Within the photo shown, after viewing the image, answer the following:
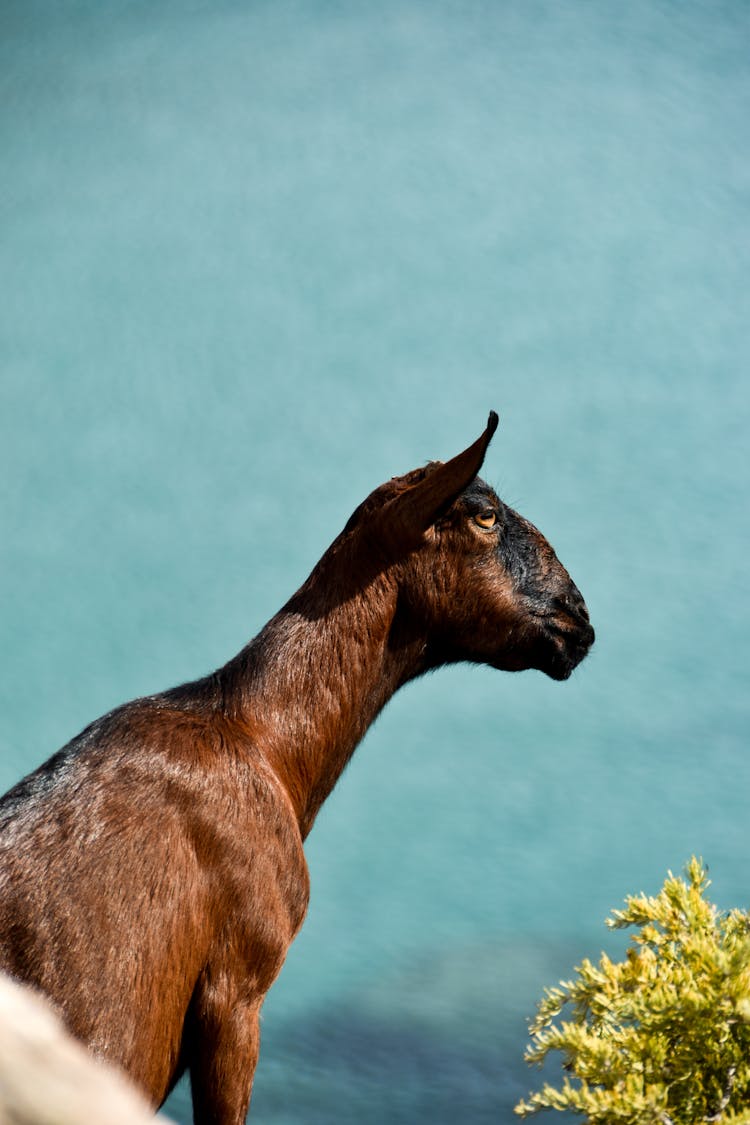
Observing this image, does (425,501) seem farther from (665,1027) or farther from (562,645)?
(665,1027)

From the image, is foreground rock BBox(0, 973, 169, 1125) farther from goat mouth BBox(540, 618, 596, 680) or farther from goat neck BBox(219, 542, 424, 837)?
goat mouth BBox(540, 618, 596, 680)

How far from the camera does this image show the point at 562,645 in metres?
3.29

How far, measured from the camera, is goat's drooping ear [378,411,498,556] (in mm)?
2979

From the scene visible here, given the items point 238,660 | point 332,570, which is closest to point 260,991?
point 238,660

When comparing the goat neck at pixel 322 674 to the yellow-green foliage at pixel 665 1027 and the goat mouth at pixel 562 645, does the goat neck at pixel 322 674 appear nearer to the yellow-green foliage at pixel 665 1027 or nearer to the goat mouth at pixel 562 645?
the goat mouth at pixel 562 645

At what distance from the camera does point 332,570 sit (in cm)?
315

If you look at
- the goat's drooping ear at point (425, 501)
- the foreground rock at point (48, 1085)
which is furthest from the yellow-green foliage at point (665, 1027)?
the foreground rock at point (48, 1085)

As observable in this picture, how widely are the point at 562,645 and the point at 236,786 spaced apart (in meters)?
0.94

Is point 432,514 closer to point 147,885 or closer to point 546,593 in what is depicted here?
point 546,593

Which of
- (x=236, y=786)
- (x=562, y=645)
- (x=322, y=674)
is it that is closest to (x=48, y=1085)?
(x=236, y=786)

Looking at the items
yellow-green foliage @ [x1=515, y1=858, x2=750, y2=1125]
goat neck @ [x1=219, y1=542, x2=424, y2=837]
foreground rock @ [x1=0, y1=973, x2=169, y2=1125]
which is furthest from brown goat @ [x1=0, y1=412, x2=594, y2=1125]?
foreground rock @ [x1=0, y1=973, x2=169, y2=1125]

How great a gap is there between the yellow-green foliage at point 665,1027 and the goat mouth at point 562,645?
26.0 inches

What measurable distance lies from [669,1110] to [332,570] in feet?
4.44

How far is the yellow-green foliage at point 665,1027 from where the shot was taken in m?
2.42
